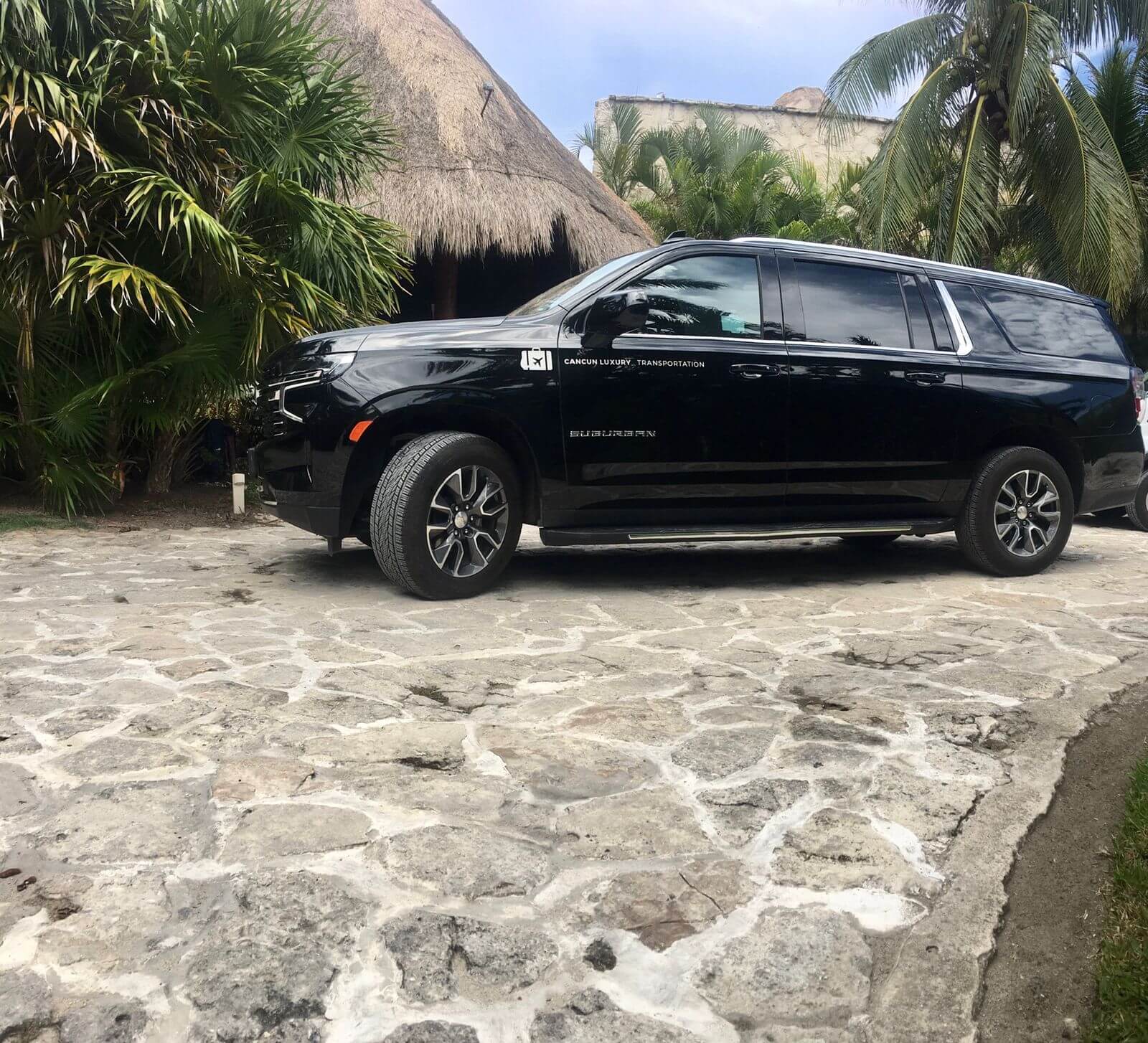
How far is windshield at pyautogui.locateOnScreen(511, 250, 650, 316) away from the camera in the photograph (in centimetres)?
565

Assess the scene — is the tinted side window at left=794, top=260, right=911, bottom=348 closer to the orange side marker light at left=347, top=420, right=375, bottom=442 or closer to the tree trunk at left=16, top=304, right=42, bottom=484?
the orange side marker light at left=347, top=420, right=375, bottom=442

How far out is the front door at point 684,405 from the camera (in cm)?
551

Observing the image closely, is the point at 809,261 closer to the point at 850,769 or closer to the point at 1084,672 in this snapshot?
the point at 1084,672

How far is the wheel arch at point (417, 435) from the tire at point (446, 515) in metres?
0.07

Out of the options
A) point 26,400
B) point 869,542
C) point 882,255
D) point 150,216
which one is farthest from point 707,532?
point 26,400

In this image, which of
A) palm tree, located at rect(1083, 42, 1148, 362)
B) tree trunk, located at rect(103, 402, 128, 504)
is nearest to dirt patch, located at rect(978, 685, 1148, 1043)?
tree trunk, located at rect(103, 402, 128, 504)

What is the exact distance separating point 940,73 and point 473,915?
1650 centimetres

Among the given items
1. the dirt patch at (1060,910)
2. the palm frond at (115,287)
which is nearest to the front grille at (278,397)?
the palm frond at (115,287)

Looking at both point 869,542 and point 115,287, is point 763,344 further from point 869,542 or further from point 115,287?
point 115,287

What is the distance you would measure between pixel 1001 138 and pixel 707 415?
509 inches

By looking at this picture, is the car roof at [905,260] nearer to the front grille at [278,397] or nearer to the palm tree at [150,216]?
the front grille at [278,397]

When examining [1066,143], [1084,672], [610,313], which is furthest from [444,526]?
[1066,143]

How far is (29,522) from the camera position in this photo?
8.02 m

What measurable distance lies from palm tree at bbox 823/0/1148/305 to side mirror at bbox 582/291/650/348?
1103 cm
